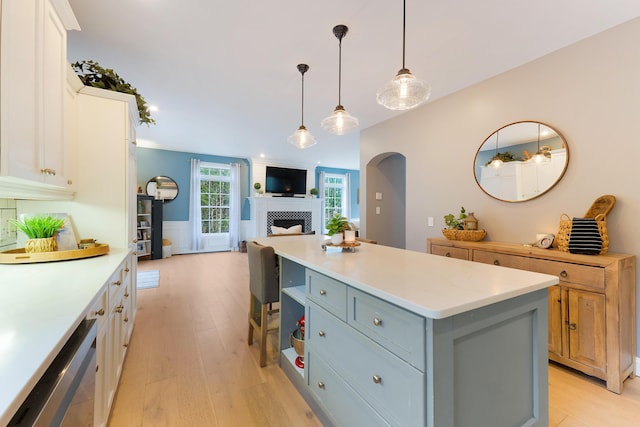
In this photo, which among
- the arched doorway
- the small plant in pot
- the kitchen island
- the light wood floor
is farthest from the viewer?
the arched doorway

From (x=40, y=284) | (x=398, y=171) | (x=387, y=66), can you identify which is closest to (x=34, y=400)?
(x=40, y=284)

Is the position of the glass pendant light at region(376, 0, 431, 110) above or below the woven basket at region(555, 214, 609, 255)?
above

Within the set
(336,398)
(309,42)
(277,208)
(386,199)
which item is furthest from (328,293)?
(277,208)

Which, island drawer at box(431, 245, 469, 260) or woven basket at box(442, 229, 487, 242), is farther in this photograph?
woven basket at box(442, 229, 487, 242)

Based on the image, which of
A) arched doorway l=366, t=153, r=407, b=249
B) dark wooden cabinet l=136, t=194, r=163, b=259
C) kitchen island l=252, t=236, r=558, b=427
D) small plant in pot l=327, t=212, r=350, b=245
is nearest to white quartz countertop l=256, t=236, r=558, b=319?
kitchen island l=252, t=236, r=558, b=427

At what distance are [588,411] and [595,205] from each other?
1455 mm

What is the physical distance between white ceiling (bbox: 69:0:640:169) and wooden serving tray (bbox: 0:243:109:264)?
169 cm

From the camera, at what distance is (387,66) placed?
263cm

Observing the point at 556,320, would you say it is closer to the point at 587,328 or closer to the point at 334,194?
the point at 587,328

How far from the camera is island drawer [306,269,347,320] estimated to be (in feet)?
4.27

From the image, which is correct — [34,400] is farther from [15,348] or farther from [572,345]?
[572,345]

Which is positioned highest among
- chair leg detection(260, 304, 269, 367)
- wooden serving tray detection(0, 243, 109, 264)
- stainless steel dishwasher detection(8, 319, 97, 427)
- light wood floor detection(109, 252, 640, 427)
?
wooden serving tray detection(0, 243, 109, 264)

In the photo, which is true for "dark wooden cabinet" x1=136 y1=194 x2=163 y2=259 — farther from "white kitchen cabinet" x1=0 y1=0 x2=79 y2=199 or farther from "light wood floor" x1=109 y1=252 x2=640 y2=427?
"white kitchen cabinet" x1=0 y1=0 x2=79 y2=199

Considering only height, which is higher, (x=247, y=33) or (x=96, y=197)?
(x=247, y=33)
